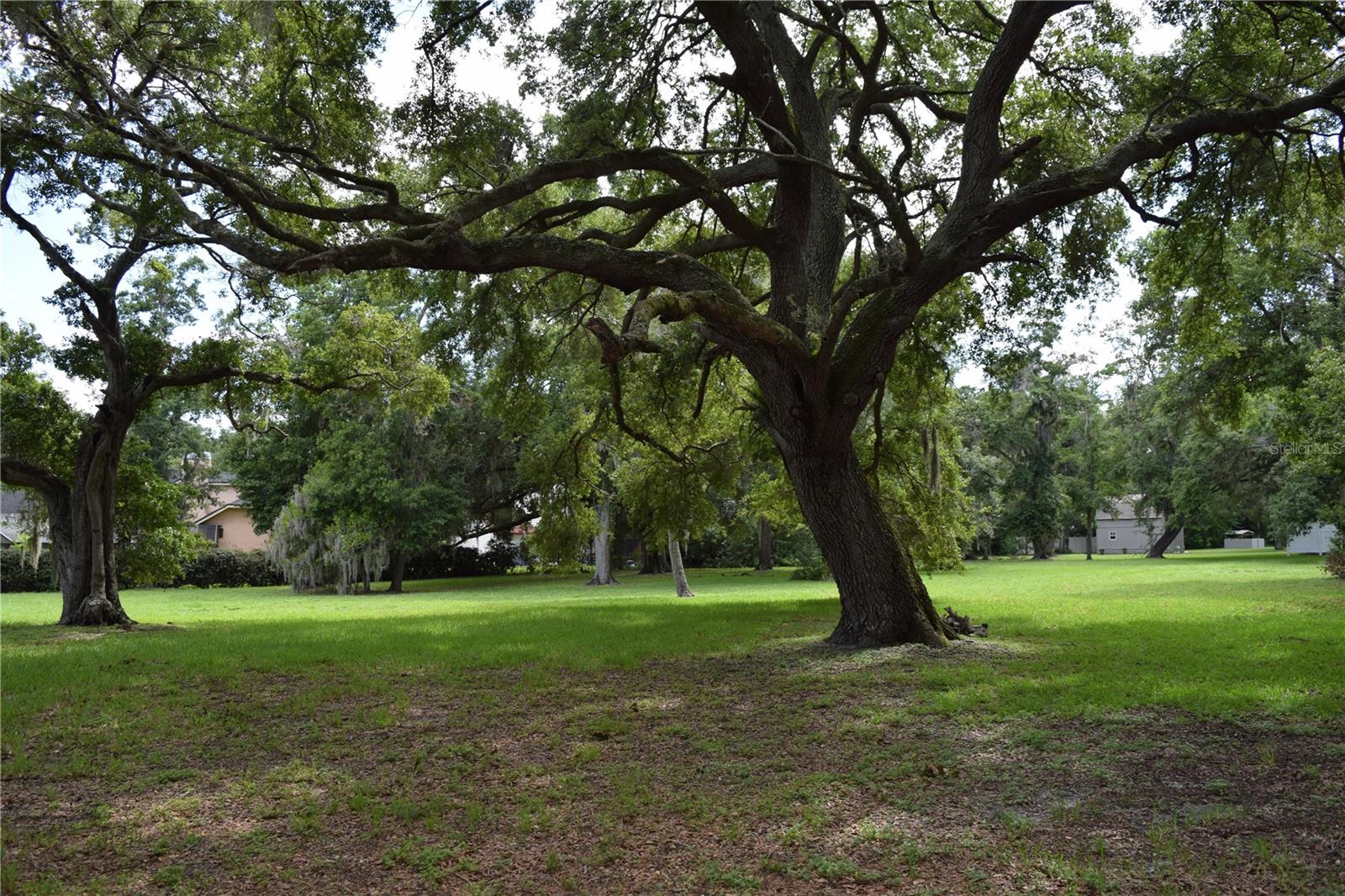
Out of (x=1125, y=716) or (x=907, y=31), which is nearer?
(x=1125, y=716)

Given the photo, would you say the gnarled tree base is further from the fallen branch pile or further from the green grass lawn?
the fallen branch pile

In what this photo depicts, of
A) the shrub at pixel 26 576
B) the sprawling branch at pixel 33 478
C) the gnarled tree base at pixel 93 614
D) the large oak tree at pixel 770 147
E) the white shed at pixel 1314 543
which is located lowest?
the white shed at pixel 1314 543

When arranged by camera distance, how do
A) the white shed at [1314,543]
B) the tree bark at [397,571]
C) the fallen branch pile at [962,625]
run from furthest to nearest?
the white shed at [1314,543], the tree bark at [397,571], the fallen branch pile at [962,625]

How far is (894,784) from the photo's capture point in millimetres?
5359

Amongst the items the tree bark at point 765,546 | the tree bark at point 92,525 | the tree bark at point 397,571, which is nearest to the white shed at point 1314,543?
the tree bark at point 765,546

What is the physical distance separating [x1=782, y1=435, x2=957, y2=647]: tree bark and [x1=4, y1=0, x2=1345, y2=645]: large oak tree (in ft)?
0.11

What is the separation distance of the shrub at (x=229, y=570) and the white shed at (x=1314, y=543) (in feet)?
158

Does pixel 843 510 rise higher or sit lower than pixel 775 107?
lower

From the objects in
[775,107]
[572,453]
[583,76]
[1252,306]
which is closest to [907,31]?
[775,107]

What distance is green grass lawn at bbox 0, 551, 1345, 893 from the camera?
414 cm

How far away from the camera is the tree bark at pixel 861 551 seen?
1092cm

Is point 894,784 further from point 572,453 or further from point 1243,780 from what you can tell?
point 572,453

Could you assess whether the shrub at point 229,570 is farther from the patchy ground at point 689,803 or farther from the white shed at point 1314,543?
the white shed at point 1314,543

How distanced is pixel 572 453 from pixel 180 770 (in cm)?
1217
